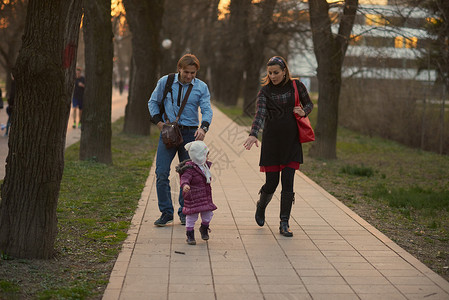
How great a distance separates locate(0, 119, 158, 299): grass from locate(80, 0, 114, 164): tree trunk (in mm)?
361

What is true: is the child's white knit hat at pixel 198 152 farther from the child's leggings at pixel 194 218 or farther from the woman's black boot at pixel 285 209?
the woman's black boot at pixel 285 209

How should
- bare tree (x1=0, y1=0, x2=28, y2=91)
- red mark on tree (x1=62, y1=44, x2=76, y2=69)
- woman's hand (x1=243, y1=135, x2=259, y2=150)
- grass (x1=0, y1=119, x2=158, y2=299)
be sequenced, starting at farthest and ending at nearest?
1. bare tree (x1=0, y1=0, x2=28, y2=91)
2. woman's hand (x1=243, y1=135, x2=259, y2=150)
3. red mark on tree (x1=62, y1=44, x2=76, y2=69)
4. grass (x1=0, y1=119, x2=158, y2=299)

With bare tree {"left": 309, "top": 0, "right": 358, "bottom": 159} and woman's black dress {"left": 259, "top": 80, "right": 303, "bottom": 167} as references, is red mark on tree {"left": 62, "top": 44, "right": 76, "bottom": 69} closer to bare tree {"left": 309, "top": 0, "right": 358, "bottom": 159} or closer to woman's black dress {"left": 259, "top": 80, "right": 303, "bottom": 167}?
woman's black dress {"left": 259, "top": 80, "right": 303, "bottom": 167}

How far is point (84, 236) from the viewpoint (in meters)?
6.70

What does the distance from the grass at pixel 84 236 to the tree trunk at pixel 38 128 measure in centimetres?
27

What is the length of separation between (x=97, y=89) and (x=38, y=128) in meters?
7.32

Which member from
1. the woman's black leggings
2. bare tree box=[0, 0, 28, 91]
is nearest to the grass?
the woman's black leggings

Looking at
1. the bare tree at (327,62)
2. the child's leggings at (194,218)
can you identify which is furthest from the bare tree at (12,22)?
the child's leggings at (194,218)

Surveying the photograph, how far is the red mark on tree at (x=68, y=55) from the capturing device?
217 inches

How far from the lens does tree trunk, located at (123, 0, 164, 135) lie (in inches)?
731

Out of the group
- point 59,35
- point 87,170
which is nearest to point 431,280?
point 59,35

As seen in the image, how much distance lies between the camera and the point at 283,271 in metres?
5.55

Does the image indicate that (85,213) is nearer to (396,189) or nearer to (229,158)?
(396,189)

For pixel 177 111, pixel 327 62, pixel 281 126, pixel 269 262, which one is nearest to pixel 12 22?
pixel 327 62
